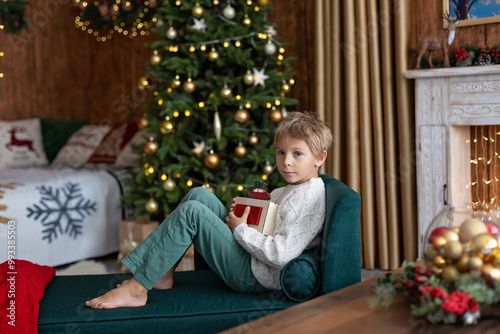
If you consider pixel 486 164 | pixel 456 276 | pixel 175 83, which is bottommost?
pixel 456 276

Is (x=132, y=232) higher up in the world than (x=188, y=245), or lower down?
lower down

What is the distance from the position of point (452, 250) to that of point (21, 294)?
51.1 inches

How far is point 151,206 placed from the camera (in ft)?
→ 9.66

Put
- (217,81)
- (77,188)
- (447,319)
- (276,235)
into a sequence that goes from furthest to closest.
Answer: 1. (77,188)
2. (217,81)
3. (276,235)
4. (447,319)

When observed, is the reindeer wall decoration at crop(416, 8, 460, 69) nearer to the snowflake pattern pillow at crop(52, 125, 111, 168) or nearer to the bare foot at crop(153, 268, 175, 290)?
the bare foot at crop(153, 268, 175, 290)

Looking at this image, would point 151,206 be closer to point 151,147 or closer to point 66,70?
point 151,147

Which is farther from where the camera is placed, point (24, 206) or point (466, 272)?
point (24, 206)

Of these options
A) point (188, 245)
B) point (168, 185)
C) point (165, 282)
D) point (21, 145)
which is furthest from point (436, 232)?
point (21, 145)

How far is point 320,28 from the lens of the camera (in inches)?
123

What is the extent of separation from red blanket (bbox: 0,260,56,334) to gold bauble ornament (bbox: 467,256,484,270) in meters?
1.21

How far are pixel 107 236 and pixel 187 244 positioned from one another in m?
1.86

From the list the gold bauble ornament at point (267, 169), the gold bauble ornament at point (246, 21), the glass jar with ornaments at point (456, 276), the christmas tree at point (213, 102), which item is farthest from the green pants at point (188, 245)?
the gold bauble ornament at point (246, 21)

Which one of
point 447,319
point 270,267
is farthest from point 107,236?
point 447,319

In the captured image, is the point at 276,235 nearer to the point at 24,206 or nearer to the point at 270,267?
the point at 270,267
